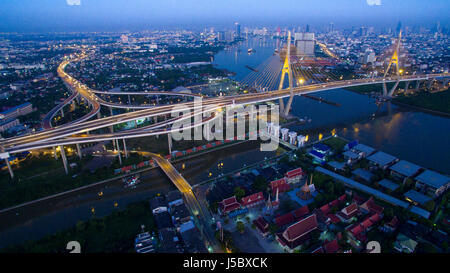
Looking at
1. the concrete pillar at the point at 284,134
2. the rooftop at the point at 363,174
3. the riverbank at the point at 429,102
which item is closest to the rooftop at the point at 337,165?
the rooftop at the point at 363,174

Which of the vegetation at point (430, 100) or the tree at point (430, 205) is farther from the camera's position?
the vegetation at point (430, 100)

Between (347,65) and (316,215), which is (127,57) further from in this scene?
(316,215)

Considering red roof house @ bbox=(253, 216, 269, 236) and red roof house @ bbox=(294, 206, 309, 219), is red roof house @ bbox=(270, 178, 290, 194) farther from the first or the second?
red roof house @ bbox=(253, 216, 269, 236)

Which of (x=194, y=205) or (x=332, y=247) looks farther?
(x=194, y=205)

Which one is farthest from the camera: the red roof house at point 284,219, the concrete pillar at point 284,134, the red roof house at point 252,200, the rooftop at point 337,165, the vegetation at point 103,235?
the concrete pillar at point 284,134

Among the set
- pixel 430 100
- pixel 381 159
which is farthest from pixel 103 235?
pixel 430 100

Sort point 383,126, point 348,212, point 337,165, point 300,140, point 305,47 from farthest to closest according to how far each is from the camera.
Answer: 1. point 305,47
2. point 383,126
3. point 300,140
4. point 337,165
5. point 348,212

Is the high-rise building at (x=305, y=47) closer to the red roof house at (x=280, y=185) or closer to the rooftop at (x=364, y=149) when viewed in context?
the rooftop at (x=364, y=149)

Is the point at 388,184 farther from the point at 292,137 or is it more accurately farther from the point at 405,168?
the point at 292,137
